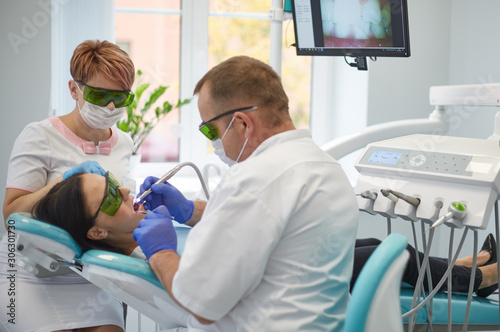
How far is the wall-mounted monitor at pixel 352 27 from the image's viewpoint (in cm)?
210

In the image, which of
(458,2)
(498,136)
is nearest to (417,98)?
(458,2)

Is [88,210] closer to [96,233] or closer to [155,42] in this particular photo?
[96,233]

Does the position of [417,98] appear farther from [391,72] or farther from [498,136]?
[498,136]

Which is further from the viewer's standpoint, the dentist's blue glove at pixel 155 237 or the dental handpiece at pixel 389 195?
the dental handpiece at pixel 389 195

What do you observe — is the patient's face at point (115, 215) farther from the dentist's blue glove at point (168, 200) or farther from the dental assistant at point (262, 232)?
the dental assistant at point (262, 232)

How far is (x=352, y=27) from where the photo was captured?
2252 millimetres

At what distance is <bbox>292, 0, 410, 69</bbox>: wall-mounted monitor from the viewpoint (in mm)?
2098

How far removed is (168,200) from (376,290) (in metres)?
0.96

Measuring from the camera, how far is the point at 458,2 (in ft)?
10.6

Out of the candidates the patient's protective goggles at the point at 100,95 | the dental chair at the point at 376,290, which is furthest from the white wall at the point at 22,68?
the dental chair at the point at 376,290

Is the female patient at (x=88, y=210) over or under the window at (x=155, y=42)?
under

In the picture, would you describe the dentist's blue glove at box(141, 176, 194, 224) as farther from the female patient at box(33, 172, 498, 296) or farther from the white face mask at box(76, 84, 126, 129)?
the white face mask at box(76, 84, 126, 129)

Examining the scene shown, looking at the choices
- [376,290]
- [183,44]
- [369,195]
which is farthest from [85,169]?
[183,44]

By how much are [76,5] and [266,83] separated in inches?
81.2
